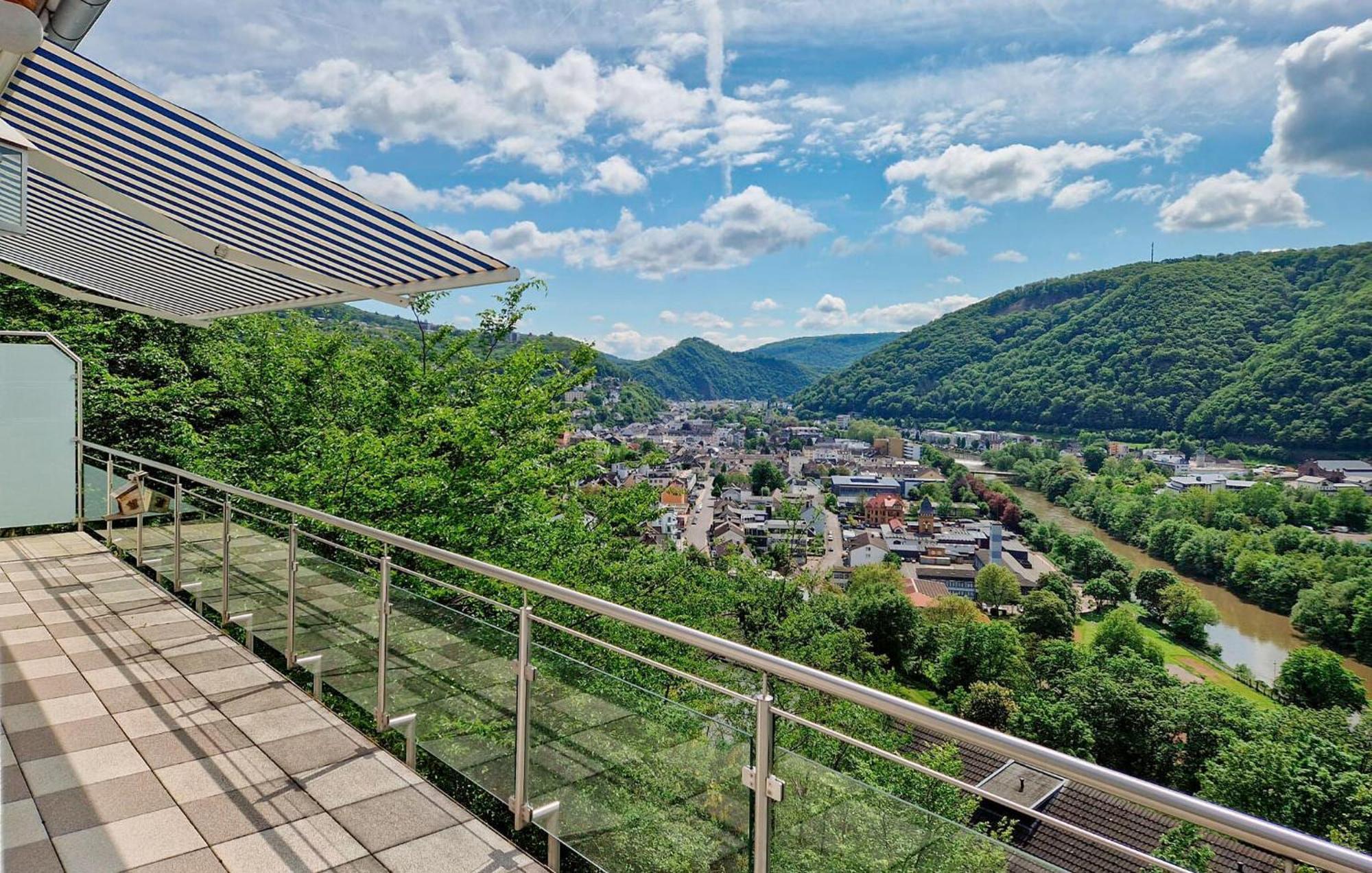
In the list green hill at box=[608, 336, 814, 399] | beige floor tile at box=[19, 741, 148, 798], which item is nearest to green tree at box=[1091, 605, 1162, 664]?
beige floor tile at box=[19, 741, 148, 798]

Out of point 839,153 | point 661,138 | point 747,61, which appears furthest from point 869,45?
point 839,153

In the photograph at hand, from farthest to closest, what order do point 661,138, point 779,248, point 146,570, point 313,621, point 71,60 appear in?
point 779,248 < point 661,138 < point 146,570 < point 313,621 < point 71,60

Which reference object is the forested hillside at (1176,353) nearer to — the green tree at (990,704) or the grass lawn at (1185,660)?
the grass lawn at (1185,660)

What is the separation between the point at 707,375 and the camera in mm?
172500

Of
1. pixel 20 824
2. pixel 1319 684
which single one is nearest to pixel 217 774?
pixel 20 824

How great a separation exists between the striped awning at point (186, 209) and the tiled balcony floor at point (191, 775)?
2.44 m

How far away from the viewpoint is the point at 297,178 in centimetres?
380

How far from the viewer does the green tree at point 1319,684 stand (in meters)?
53.0

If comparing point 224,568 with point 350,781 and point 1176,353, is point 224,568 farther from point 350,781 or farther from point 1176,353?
point 1176,353

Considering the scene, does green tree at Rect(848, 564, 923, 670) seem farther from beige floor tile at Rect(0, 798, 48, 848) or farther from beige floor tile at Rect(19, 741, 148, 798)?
beige floor tile at Rect(0, 798, 48, 848)

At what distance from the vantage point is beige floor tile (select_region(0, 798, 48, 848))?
8.77 ft

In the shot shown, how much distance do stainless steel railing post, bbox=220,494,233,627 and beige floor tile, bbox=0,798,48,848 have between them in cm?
211

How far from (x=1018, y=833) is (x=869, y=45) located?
334ft

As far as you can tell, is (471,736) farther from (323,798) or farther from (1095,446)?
→ (1095,446)
